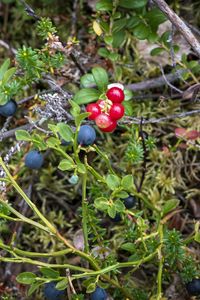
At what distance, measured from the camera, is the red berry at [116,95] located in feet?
8.03

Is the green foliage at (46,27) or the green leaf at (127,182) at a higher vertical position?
the green foliage at (46,27)

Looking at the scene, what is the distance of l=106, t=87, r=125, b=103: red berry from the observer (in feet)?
8.03

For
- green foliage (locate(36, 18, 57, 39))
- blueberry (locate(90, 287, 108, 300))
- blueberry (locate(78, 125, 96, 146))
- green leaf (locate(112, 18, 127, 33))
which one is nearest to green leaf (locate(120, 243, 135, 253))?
blueberry (locate(90, 287, 108, 300))

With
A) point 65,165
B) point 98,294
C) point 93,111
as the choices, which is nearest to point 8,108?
point 93,111

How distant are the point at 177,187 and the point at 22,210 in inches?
31.0

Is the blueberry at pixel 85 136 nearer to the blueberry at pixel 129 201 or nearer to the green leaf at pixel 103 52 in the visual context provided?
the blueberry at pixel 129 201

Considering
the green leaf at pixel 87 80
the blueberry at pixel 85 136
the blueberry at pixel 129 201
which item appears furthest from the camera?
the green leaf at pixel 87 80

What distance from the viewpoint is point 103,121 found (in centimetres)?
233

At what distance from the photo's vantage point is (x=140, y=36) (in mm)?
2793

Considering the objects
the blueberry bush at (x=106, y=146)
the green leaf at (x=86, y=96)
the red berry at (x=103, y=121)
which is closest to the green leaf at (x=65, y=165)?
the blueberry bush at (x=106, y=146)

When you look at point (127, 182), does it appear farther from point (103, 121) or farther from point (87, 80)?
point (87, 80)

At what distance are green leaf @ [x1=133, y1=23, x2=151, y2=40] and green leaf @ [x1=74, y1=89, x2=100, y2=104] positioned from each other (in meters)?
0.40

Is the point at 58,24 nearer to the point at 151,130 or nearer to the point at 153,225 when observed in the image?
the point at 151,130

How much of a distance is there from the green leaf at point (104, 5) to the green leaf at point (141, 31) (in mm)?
169
